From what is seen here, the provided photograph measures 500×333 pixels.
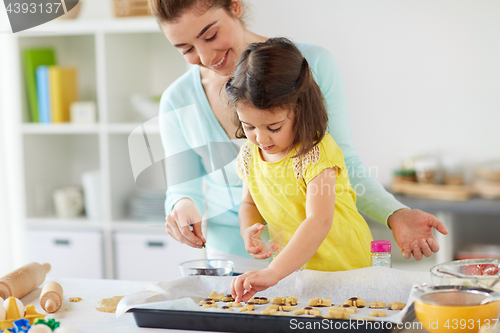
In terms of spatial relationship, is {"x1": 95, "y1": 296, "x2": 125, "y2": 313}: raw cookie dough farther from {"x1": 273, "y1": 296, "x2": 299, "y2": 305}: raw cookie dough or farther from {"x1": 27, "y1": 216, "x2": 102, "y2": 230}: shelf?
{"x1": 27, "y1": 216, "x2": 102, "y2": 230}: shelf

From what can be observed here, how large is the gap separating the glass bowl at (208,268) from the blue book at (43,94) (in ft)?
5.24

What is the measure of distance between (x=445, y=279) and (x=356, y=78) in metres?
1.90

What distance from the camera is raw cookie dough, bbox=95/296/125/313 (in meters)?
0.93

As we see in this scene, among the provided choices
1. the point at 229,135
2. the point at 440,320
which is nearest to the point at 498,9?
the point at 229,135

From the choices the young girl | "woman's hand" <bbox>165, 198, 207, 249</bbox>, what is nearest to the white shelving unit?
"woman's hand" <bbox>165, 198, 207, 249</bbox>

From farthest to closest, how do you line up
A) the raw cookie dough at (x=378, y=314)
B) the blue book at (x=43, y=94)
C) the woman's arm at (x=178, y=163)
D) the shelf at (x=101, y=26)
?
the blue book at (x=43, y=94) < the shelf at (x=101, y=26) < the woman's arm at (x=178, y=163) < the raw cookie dough at (x=378, y=314)

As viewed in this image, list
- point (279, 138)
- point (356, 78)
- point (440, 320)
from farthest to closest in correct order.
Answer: point (356, 78) < point (279, 138) < point (440, 320)

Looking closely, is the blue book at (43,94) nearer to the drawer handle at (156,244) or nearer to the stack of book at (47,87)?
the stack of book at (47,87)

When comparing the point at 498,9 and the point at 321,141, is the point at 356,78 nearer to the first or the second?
the point at 498,9

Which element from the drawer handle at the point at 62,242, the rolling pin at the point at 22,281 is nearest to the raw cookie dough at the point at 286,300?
the rolling pin at the point at 22,281

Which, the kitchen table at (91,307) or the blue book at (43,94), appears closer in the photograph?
the kitchen table at (91,307)

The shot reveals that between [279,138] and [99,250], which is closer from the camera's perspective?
[279,138]

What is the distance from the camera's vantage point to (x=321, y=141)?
1084 mm

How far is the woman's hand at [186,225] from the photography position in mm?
1163
